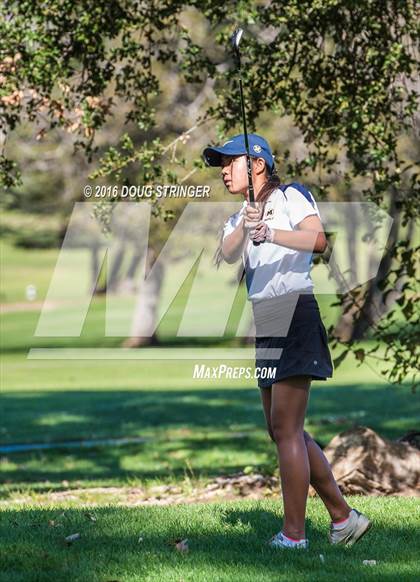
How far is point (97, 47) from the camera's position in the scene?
34.8 ft

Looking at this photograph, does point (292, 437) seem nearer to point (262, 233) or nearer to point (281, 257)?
point (281, 257)

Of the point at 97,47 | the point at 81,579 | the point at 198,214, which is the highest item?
the point at 198,214

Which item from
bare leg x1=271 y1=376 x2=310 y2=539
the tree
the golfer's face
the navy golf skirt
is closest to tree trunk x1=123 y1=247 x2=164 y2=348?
the tree

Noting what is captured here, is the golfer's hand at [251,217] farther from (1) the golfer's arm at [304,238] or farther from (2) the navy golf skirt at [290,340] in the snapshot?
(2) the navy golf skirt at [290,340]

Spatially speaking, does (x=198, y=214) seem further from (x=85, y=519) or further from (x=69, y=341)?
(x=85, y=519)

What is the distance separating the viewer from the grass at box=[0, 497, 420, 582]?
223 inches

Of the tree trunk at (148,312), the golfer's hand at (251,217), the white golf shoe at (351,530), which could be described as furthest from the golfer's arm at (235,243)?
the tree trunk at (148,312)

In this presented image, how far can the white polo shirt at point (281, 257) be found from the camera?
244 inches

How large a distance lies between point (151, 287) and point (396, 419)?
26573 millimetres

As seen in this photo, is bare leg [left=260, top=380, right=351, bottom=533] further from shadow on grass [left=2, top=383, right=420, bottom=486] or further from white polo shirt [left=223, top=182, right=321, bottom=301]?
shadow on grass [left=2, top=383, right=420, bottom=486]

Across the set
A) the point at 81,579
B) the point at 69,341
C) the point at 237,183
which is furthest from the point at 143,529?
the point at 69,341

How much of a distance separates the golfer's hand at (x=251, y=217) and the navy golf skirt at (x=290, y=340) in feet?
1.48

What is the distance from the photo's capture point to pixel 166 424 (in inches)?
813

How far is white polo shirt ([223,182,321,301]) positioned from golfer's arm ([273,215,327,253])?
4.6 inches
